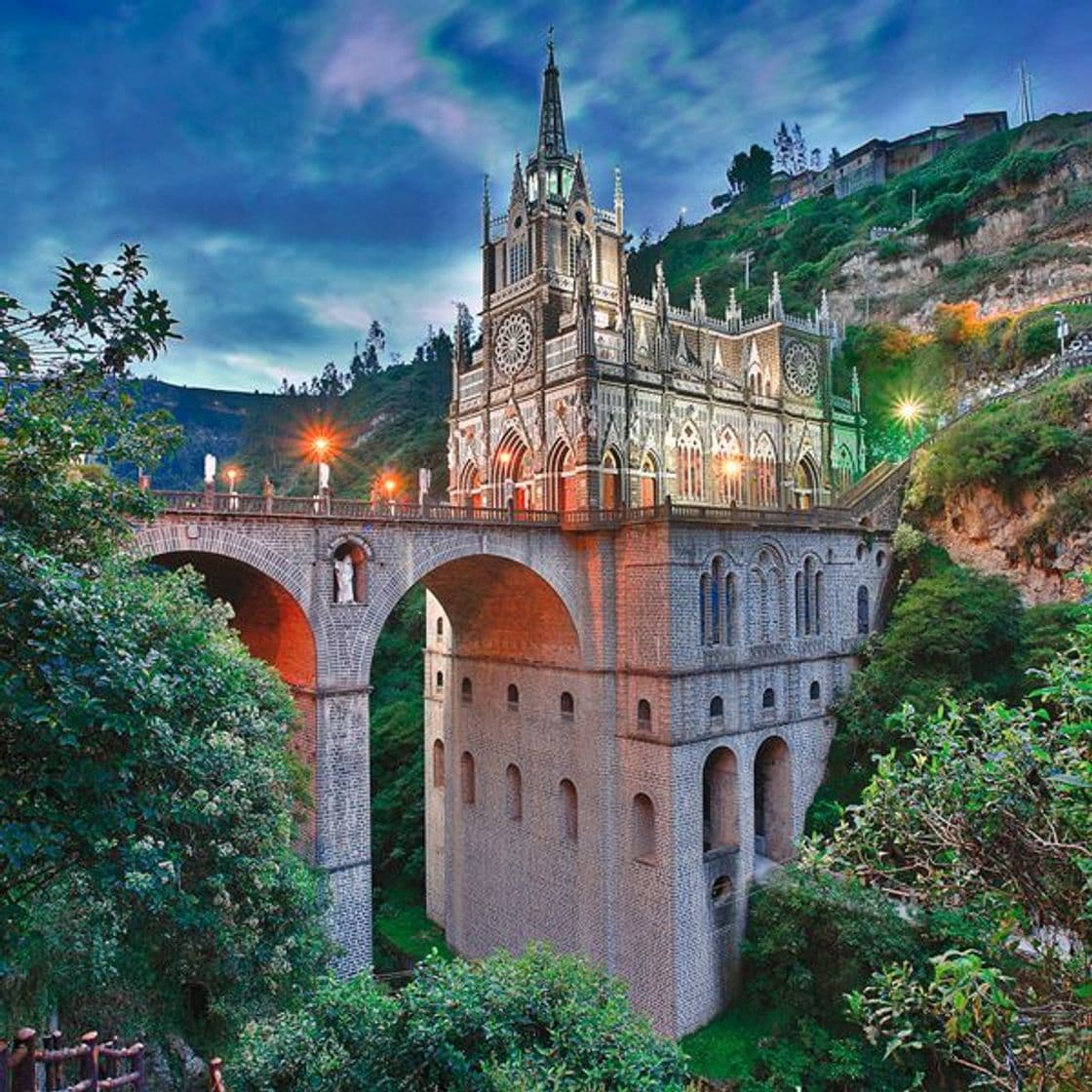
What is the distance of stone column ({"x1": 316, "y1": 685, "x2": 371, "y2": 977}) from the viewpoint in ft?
59.1

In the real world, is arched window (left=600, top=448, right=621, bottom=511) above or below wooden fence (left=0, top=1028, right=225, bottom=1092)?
above

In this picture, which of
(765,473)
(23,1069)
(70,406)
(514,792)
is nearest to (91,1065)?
(23,1069)

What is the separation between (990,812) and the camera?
22.2 feet

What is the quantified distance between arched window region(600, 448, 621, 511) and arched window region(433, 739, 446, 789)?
37.7ft

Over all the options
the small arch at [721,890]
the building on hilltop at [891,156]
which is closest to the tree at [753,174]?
the building on hilltop at [891,156]

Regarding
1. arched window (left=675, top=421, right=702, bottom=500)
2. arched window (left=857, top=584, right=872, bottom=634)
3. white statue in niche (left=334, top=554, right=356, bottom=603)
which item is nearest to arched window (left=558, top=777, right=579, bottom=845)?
white statue in niche (left=334, top=554, right=356, bottom=603)

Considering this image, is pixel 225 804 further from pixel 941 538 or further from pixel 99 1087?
pixel 941 538

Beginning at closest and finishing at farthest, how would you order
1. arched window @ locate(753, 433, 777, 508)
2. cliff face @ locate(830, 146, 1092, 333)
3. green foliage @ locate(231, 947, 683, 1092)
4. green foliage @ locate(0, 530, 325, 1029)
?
green foliage @ locate(0, 530, 325, 1029) < green foliage @ locate(231, 947, 683, 1092) < arched window @ locate(753, 433, 777, 508) < cliff face @ locate(830, 146, 1092, 333)

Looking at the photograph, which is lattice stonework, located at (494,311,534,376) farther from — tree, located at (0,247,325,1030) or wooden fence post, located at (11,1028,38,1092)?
wooden fence post, located at (11,1028,38,1092)

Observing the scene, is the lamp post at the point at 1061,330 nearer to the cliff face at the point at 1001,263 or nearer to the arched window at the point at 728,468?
the cliff face at the point at 1001,263

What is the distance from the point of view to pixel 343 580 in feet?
62.3

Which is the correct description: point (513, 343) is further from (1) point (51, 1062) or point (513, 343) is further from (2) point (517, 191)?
(1) point (51, 1062)

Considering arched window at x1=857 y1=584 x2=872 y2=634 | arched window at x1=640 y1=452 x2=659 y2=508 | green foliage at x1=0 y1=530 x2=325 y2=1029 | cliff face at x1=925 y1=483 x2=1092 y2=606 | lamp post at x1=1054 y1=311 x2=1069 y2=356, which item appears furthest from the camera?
lamp post at x1=1054 y1=311 x2=1069 y2=356

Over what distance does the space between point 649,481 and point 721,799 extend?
12.4 metres
